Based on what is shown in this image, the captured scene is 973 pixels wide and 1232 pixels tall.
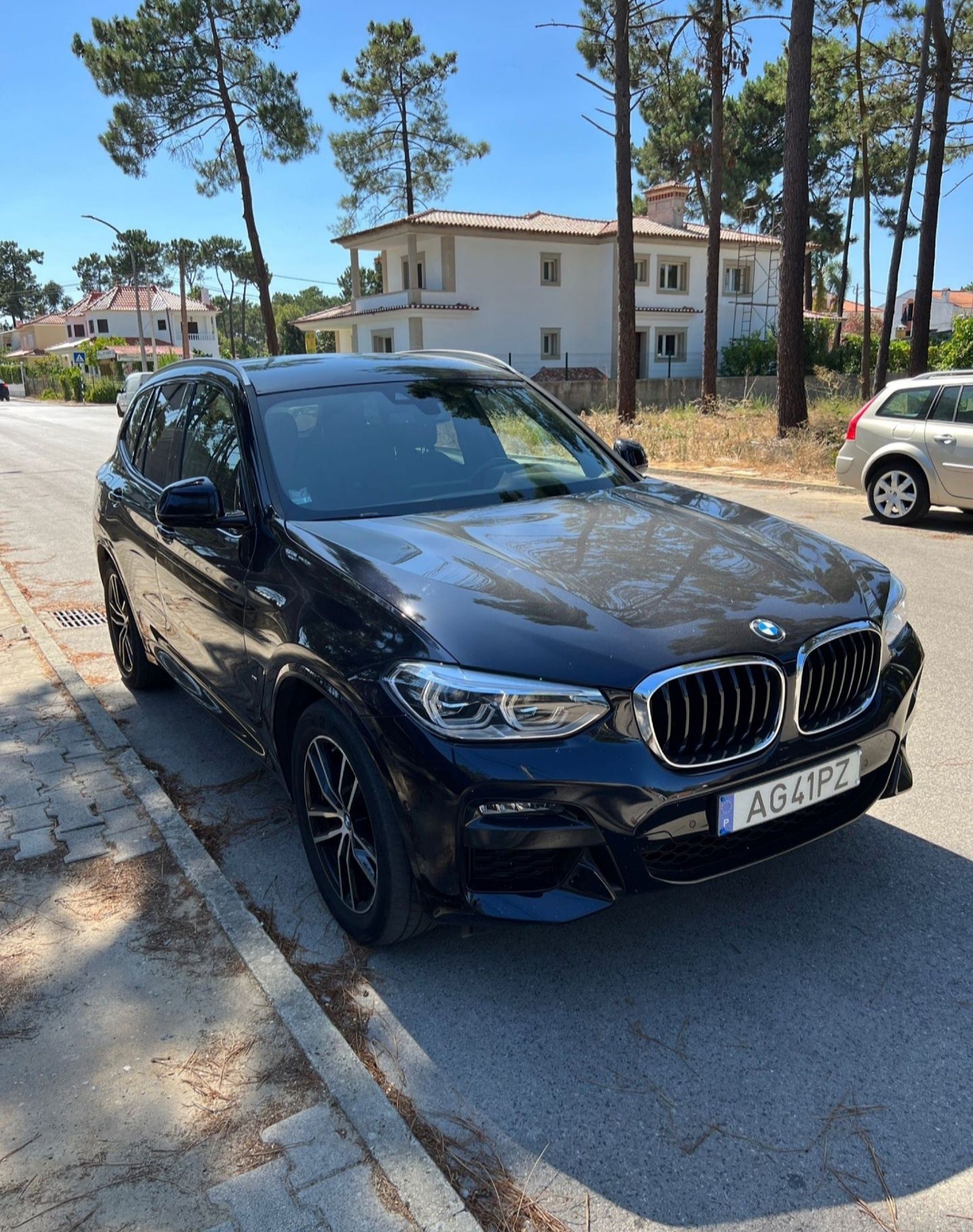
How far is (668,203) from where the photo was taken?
45938 millimetres

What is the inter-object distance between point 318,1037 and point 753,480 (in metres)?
12.7

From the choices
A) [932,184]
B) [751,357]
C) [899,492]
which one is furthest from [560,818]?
[751,357]

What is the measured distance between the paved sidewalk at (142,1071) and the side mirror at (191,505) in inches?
50.4

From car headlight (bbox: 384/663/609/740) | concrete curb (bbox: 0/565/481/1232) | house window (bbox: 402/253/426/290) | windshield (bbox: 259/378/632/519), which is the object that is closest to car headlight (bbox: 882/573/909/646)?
car headlight (bbox: 384/663/609/740)

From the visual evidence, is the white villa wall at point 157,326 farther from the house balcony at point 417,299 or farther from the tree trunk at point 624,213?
the tree trunk at point 624,213

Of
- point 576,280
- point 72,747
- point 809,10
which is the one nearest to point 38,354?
point 576,280

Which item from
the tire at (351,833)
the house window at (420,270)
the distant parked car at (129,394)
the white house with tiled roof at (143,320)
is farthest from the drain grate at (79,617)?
the white house with tiled roof at (143,320)

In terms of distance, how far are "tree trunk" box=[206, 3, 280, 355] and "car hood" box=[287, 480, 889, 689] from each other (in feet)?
107

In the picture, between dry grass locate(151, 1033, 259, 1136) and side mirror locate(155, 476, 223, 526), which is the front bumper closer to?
dry grass locate(151, 1033, 259, 1136)

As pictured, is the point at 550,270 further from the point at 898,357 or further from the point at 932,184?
the point at 932,184

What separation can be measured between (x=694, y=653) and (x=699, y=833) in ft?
1.56

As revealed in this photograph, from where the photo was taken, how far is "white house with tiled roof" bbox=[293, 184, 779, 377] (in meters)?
42.0

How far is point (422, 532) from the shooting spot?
10.7 feet

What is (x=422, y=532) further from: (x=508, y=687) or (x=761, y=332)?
(x=761, y=332)
